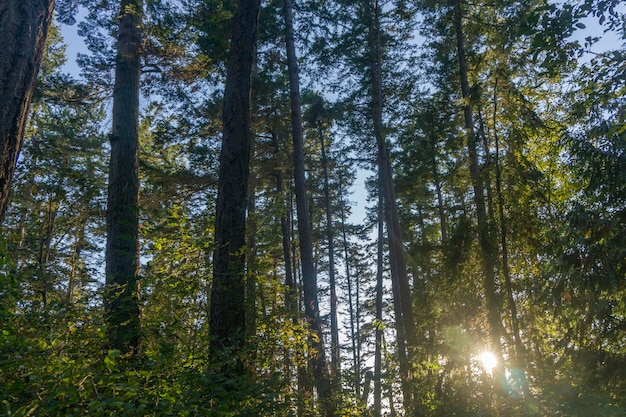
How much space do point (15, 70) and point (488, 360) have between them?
8.50 meters

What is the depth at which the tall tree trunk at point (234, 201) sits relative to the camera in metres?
→ 5.01

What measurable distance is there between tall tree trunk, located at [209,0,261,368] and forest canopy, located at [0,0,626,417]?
0.03m

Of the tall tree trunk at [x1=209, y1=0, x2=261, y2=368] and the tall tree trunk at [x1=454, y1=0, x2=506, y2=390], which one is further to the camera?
the tall tree trunk at [x1=454, y1=0, x2=506, y2=390]

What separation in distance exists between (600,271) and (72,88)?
10.3 m

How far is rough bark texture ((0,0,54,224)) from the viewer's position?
327 cm

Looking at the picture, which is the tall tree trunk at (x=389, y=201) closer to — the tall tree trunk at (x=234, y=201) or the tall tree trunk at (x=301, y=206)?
the tall tree trunk at (x=301, y=206)

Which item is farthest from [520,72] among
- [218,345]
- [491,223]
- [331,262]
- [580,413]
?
[331,262]

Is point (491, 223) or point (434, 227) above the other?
point (434, 227)

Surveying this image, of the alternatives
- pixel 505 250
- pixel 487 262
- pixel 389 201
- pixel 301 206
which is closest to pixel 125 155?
pixel 301 206

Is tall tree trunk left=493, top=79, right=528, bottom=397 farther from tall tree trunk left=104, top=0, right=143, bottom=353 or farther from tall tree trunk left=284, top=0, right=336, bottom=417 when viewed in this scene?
tall tree trunk left=104, top=0, right=143, bottom=353

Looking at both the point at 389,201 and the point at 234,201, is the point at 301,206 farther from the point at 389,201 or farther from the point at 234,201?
the point at 234,201

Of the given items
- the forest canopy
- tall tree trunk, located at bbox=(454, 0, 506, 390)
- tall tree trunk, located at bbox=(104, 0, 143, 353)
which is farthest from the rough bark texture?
tall tree trunk, located at bbox=(454, 0, 506, 390)

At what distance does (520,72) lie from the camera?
9961 millimetres

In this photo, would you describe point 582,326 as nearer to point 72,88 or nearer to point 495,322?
point 495,322
